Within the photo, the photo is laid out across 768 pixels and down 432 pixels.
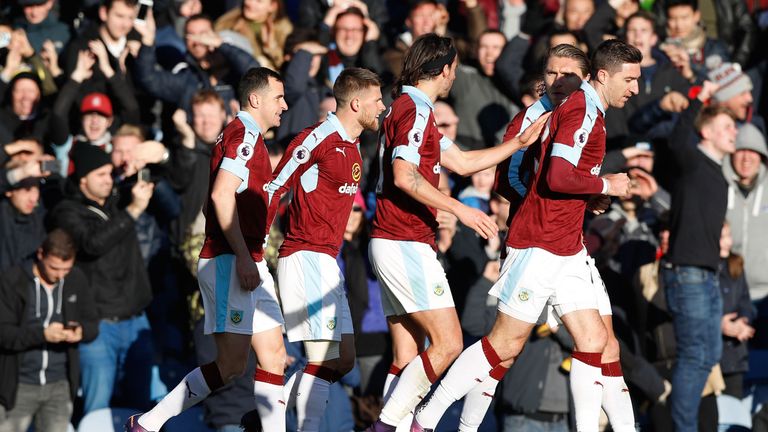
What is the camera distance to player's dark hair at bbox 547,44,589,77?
9109 mm

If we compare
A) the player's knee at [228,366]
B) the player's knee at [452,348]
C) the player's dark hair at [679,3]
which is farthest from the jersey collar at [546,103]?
the player's dark hair at [679,3]

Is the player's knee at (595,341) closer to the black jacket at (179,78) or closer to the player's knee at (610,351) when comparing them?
the player's knee at (610,351)

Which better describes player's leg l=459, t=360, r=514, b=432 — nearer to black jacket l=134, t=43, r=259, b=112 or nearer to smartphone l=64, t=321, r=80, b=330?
smartphone l=64, t=321, r=80, b=330

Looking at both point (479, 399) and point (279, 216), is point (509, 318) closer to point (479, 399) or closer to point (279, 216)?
point (479, 399)

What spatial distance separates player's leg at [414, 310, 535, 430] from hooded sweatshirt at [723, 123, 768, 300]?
5800 millimetres

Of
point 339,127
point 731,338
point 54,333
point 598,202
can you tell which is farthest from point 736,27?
point 54,333

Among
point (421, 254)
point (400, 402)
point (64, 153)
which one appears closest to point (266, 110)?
point (421, 254)

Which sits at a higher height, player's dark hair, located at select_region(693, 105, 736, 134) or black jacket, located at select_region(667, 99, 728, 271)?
player's dark hair, located at select_region(693, 105, 736, 134)

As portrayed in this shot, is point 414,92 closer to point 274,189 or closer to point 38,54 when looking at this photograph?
point 274,189

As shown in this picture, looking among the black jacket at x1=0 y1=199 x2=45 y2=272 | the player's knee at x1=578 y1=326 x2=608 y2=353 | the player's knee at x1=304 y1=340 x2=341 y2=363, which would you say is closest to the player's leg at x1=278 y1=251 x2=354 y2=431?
the player's knee at x1=304 y1=340 x2=341 y2=363

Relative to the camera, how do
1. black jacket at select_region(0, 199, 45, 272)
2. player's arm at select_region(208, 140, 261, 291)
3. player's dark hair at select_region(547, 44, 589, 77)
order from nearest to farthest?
player's arm at select_region(208, 140, 261, 291), player's dark hair at select_region(547, 44, 589, 77), black jacket at select_region(0, 199, 45, 272)

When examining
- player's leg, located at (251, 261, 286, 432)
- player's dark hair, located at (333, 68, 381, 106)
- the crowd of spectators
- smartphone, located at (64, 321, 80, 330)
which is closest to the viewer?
player's leg, located at (251, 261, 286, 432)

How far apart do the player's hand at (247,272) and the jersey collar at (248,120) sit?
2.93 feet

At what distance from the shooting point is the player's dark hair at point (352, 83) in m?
9.23
